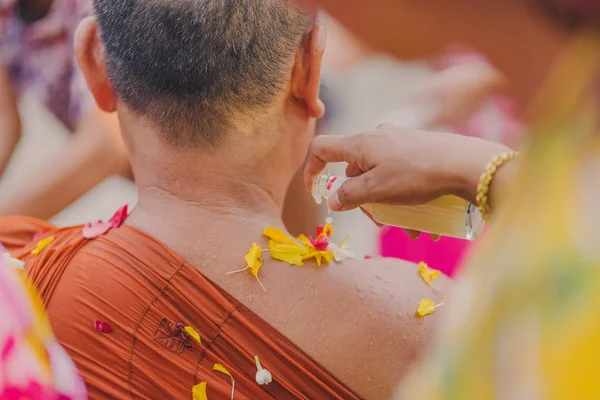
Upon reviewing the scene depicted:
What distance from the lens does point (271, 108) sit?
111 cm

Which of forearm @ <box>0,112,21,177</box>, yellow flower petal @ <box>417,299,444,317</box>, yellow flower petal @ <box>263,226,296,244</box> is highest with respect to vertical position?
yellow flower petal @ <box>263,226,296,244</box>

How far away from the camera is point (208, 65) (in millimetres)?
1051

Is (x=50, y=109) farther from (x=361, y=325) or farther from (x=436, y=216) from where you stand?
(x=436, y=216)

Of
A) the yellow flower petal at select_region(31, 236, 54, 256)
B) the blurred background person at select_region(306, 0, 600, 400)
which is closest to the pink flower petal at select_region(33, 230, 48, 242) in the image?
the yellow flower petal at select_region(31, 236, 54, 256)

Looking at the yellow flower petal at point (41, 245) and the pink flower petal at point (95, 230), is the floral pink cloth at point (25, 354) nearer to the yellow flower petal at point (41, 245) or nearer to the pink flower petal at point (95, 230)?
the pink flower petal at point (95, 230)

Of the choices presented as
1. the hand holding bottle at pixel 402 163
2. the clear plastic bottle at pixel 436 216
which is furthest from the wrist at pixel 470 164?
the clear plastic bottle at pixel 436 216

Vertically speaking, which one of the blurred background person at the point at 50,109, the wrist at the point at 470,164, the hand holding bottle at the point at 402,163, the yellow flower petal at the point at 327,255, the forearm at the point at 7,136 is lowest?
the forearm at the point at 7,136

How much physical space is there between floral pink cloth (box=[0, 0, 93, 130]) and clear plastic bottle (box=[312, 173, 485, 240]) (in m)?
1.47

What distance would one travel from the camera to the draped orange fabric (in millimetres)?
1011

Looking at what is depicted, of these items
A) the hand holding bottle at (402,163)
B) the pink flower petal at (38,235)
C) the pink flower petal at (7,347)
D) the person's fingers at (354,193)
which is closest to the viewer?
the pink flower petal at (7,347)

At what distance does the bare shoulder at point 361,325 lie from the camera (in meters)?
1.05

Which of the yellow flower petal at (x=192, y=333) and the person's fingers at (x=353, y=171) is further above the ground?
the person's fingers at (x=353, y=171)

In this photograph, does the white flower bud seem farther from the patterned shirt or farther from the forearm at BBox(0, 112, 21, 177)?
the forearm at BBox(0, 112, 21, 177)

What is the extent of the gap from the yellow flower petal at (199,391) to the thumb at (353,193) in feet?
0.97
